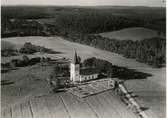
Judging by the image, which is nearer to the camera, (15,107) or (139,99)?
(15,107)

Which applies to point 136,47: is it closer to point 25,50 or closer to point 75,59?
point 75,59

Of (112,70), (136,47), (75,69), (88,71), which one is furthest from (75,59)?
(136,47)

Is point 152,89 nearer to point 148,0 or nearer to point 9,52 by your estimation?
point 148,0

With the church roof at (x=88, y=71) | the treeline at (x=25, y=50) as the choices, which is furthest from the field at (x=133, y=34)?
the treeline at (x=25, y=50)

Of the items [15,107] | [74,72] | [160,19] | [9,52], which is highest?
[160,19]

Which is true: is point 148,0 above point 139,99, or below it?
above

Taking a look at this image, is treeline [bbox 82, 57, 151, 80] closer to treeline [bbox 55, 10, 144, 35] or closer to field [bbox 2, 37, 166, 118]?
field [bbox 2, 37, 166, 118]

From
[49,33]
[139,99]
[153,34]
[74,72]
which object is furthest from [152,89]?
[49,33]
